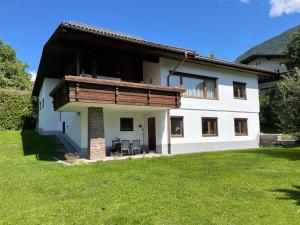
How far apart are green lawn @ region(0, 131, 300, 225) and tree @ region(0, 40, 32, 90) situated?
33.0 metres

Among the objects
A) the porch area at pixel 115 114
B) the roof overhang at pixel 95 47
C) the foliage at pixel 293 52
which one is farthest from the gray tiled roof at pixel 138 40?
the foliage at pixel 293 52

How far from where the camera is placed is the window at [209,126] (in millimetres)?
20812

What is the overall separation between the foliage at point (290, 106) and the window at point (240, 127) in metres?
4.27

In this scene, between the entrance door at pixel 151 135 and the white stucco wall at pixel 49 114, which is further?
the white stucco wall at pixel 49 114

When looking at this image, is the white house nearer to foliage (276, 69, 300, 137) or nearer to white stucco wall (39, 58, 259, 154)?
white stucco wall (39, 58, 259, 154)

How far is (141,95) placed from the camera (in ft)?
50.9

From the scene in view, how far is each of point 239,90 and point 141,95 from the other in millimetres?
10952

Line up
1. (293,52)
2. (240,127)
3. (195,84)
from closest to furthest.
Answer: (195,84), (240,127), (293,52)

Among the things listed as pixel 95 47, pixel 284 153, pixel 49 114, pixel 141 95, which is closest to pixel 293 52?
pixel 284 153

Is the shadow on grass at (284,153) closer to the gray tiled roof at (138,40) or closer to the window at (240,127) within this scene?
the window at (240,127)

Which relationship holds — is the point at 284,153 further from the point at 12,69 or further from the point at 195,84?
the point at 12,69

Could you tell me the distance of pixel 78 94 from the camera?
13.2 m

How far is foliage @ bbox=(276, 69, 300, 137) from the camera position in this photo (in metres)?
17.3

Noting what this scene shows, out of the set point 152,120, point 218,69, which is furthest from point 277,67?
point 152,120
